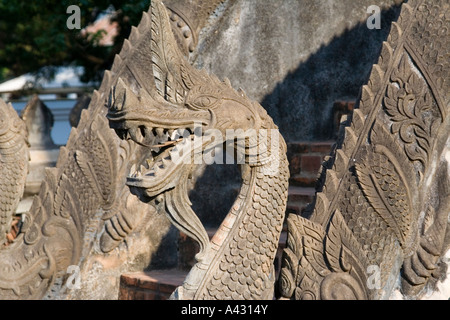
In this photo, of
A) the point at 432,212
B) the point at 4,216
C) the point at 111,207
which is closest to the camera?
the point at 432,212

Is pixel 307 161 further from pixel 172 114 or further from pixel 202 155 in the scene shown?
pixel 172 114

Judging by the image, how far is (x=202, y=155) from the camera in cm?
390

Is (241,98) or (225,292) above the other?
(241,98)

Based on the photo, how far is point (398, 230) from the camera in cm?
423

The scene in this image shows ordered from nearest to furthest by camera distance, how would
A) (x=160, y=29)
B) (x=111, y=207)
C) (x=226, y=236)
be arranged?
(x=160, y=29)
(x=226, y=236)
(x=111, y=207)

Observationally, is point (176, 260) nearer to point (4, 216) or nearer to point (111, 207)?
point (111, 207)

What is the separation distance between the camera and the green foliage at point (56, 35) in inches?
331

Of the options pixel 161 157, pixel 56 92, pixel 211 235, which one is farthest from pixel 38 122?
pixel 161 157

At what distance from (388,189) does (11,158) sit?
290cm

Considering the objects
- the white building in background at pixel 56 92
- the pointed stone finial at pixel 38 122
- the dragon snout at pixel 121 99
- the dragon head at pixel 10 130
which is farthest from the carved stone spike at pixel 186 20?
the white building in background at pixel 56 92

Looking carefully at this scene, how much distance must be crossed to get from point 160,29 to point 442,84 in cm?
154

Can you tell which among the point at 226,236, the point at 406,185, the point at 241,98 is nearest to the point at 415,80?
the point at 406,185

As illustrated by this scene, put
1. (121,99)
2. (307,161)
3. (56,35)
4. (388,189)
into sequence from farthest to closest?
1. (56,35)
2. (307,161)
3. (388,189)
4. (121,99)

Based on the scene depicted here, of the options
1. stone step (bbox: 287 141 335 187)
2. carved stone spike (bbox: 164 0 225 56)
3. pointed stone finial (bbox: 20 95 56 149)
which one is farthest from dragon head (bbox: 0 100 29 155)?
stone step (bbox: 287 141 335 187)
